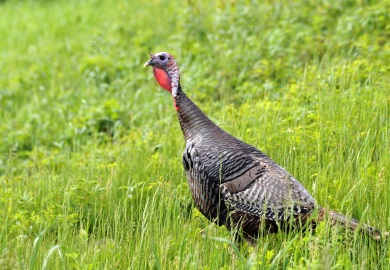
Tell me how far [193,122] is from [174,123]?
7.62 feet

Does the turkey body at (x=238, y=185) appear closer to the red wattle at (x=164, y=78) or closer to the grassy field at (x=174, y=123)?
the grassy field at (x=174, y=123)

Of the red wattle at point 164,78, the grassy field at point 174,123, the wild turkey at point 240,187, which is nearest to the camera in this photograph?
the wild turkey at point 240,187

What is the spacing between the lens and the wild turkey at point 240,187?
4.40 meters

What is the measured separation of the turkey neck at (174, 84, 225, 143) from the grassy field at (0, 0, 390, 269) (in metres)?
0.48

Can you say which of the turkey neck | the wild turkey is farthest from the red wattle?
the wild turkey

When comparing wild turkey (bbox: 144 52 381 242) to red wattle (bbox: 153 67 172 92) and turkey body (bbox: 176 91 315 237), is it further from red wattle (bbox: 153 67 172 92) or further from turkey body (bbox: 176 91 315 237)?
red wattle (bbox: 153 67 172 92)

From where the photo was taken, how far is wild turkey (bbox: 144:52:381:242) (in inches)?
173

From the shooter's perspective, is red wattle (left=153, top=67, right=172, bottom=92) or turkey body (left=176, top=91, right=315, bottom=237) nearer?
turkey body (left=176, top=91, right=315, bottom=237)

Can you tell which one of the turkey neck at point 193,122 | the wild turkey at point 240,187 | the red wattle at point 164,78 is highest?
the red wattle at point 164,78

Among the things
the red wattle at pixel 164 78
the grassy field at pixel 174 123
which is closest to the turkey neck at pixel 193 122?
the red wattle at pixel 164 78

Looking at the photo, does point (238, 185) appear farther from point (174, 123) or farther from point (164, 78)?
point (174, 123)

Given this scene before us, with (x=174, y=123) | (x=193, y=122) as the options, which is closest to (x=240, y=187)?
(x=193, y=122)

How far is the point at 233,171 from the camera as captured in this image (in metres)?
4.75

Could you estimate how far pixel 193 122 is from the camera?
517 cm
